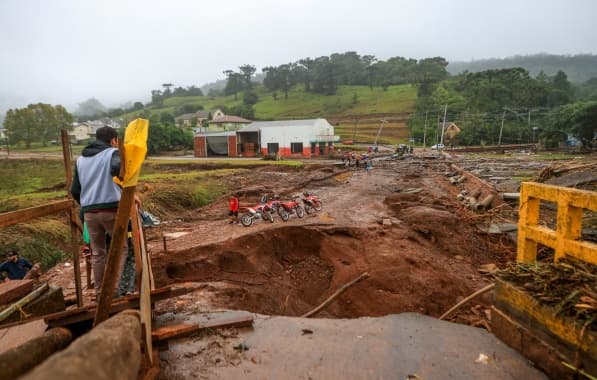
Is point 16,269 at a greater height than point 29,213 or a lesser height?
lesser

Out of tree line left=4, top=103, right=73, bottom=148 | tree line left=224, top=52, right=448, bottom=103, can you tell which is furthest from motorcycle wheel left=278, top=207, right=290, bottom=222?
tree line left=224, top=52, right=448, bottom=103

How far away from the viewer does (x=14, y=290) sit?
4.04 metres

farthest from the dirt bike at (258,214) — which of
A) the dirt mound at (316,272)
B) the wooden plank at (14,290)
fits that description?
the wooden plank at (14,290)

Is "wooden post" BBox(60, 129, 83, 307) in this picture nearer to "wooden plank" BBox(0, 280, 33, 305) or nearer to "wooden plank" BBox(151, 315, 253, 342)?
"wooden plank" BBox(0, 280, 33, 305)

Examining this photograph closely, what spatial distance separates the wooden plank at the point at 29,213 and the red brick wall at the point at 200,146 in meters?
43.1

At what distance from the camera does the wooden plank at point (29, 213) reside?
9.80ft

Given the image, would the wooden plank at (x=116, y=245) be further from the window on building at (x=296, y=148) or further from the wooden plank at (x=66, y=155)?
the window on building at (x=296, y=148)

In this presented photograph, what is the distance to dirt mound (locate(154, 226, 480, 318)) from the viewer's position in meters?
5.82

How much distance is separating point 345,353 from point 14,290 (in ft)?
12.0

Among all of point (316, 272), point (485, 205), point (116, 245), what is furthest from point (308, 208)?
point (116, 245)

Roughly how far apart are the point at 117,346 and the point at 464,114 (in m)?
68.9

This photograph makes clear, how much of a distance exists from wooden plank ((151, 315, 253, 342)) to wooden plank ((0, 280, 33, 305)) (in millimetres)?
1888

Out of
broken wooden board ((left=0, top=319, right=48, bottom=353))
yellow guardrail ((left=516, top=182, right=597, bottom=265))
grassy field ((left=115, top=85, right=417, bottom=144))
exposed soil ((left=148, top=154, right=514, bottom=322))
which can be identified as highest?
grassy field ((left=115, top=85, right=417, bottom=144))

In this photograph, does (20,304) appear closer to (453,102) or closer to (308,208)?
(308,208)
